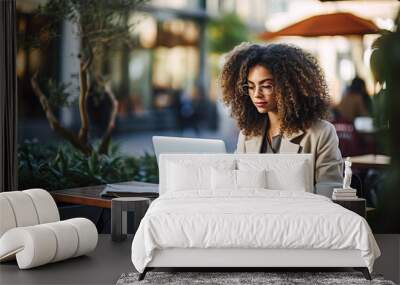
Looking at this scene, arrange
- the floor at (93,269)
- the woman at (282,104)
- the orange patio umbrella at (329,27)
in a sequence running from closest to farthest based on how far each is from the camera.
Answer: the floor at (93,269) < the woman at (282,104) < the orange patio umbrella at (329,27)

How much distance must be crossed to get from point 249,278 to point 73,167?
148 inches

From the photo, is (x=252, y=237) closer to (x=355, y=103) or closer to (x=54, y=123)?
(x=355, y=103)

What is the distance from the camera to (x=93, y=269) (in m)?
6.02

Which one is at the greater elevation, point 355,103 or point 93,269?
point 355,103

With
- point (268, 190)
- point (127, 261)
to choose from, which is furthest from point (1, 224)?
point (268, 190)

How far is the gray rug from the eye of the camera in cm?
552

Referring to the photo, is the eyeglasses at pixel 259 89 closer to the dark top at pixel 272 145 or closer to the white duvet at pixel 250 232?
the dark top at pixel 272 145

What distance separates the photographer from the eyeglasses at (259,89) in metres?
7.78

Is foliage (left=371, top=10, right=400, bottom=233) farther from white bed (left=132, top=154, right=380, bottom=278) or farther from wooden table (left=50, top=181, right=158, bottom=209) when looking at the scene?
wooden table (left=50, top=181, right=158, bottom=209)

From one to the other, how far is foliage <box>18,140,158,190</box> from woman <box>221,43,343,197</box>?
1.48 metres

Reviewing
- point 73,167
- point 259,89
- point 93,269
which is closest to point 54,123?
point 73,167

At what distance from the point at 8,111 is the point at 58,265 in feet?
7.07

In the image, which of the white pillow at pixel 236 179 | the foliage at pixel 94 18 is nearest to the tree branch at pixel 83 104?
the foliage at pixel 94 18

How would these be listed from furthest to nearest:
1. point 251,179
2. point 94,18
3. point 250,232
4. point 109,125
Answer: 1. point 109,125
2. point 94,18
3. point 251,179
4. point 250,232
